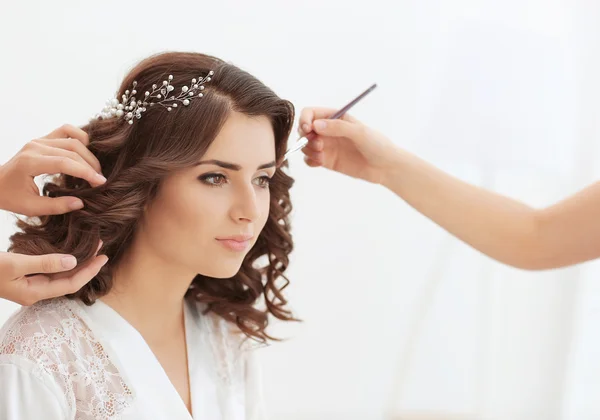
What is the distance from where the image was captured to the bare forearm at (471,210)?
1.68 m

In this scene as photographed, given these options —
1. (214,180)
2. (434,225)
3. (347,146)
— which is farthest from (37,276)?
(434,225)

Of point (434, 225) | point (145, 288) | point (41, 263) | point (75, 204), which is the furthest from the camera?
point (434, 225)

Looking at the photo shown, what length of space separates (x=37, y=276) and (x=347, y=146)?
0.84m

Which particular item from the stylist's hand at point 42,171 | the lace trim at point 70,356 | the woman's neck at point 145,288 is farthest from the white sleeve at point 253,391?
the stylist's hand at point 42,171

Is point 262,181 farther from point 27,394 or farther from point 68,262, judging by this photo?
point 27,394

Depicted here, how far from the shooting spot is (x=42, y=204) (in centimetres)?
144

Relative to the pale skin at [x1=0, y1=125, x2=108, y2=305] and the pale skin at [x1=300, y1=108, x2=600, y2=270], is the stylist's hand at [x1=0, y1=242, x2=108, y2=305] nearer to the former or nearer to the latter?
the pale skin at [x1=0, y1=125, x2=108, y2=305]

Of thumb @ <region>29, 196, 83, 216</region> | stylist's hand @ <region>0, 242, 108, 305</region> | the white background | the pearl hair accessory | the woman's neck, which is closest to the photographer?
stylist's hand @ <region>0, 242, 108, 305</region>

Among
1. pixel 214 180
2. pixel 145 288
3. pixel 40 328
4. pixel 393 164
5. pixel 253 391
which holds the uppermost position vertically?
pixel 393 164

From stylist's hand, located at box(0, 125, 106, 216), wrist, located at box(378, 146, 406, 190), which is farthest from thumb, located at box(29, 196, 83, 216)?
wrist, located at box(378, 146, 406, 190)

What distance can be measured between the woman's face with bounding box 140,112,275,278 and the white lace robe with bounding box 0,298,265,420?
22 centimetres

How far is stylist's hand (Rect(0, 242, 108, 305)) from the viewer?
4.37 ft

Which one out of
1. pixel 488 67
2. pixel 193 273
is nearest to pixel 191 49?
pixel 193 273

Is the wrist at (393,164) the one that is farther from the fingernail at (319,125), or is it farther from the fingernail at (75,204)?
the fingernail at (75,204)
